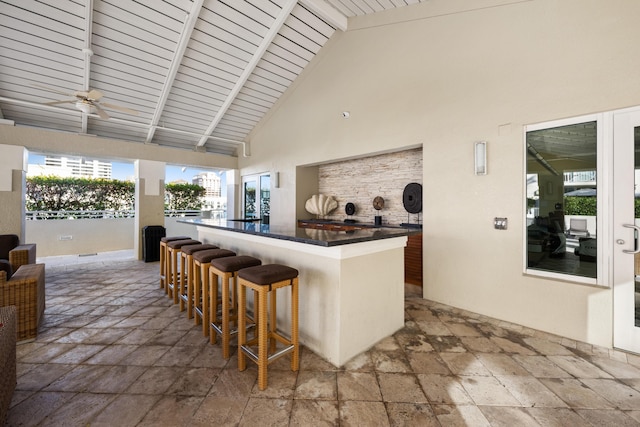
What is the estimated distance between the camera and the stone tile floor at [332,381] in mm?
1582

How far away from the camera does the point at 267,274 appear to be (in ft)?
6.25

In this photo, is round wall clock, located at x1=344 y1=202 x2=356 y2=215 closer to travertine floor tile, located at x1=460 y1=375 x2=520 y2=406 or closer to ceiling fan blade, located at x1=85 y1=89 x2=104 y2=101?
travertine floor tile, located at x1=460 y1=375 x2=520 y2=406

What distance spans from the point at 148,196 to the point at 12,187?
83.5 inches

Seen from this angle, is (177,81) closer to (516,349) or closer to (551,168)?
(551,168)

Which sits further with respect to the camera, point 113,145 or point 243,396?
point 113,145

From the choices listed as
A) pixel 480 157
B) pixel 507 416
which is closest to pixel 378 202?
pixel 480 157

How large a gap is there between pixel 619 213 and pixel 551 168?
2.10 feet

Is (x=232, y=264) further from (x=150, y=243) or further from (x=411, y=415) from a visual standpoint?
(x=150, y=243)

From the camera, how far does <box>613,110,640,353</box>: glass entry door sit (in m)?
2.28

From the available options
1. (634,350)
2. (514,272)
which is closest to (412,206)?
(514,272)

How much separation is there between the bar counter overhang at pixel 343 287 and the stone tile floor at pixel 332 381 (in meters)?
0.14

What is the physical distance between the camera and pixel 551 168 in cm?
269

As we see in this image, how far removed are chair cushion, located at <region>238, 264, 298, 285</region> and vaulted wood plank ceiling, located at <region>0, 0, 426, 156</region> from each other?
10.8ft

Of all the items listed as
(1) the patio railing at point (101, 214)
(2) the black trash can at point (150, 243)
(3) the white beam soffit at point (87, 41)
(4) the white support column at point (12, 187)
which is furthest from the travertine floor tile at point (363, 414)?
(1) the patio railing at point (101, 214)
